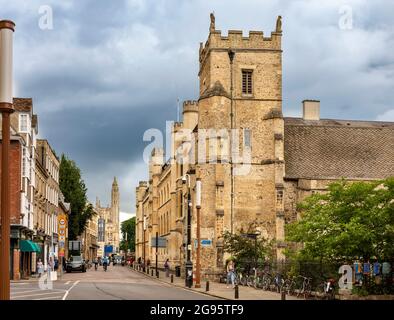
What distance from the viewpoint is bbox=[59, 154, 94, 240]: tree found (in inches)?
3743

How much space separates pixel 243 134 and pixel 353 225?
28.1 m

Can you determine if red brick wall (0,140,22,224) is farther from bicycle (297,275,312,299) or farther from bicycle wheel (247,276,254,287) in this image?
bicycle (297,275,312,299)

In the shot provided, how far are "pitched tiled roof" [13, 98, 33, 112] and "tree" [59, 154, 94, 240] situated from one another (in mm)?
40523

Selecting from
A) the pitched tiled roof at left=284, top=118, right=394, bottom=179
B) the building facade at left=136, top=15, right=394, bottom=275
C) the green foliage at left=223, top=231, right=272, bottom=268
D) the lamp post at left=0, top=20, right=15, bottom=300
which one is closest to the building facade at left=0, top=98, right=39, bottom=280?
the building facade at left=136, top=15, right=394, bottom=275

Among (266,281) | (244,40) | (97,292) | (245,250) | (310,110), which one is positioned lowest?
(266,281)

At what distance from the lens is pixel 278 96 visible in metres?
56.1

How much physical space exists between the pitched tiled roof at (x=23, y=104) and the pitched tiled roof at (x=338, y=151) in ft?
70.1

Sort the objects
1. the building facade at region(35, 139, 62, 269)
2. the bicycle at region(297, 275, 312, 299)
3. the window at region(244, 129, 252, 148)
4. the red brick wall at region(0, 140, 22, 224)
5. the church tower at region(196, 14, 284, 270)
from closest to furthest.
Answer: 1. the bicycle at region(297, 275, 312, 299)
2. the red brick wall at region(0, 140, 22, 224)
3. the church tower at region(196, 14, 284, 270)
4. the window at region(244, 129, 252, 148)
5. the building facade at region(35, 139, 62, 269)

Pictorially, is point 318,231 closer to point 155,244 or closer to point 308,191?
point 308,191

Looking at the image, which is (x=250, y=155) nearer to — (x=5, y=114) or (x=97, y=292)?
(x=97, y=292)

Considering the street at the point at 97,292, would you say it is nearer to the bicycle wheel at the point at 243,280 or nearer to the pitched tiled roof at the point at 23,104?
the bicycle wheel at the point at 243,280

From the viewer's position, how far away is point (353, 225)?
91.3 feet

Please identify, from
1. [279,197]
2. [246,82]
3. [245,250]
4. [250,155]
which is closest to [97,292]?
[245,250]
